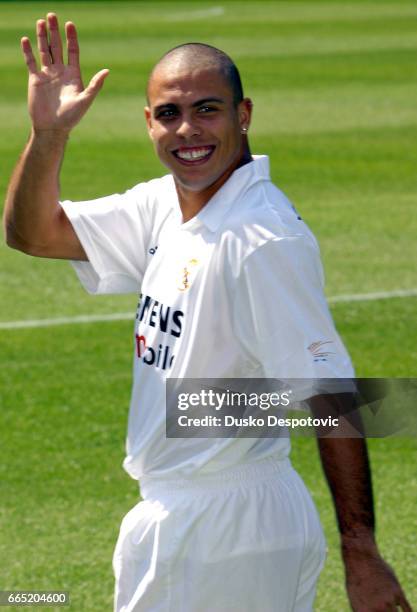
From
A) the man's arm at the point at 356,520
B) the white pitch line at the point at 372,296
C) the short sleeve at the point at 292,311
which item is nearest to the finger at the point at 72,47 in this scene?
the short sleeve at the point at 292,311

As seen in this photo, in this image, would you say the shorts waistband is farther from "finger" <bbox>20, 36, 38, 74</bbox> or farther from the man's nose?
"finger" <bbox>20, 36, 38, 74</bbox>

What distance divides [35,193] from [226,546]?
3.93ft

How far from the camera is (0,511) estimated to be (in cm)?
676

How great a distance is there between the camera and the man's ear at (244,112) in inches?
159

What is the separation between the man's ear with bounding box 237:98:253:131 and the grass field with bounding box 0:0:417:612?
244 cm

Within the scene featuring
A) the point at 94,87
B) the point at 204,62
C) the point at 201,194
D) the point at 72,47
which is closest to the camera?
the point at 204,62

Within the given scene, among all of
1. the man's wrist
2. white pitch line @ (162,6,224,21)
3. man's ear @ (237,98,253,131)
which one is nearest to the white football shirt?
man's ear @ (237,98,253,131)

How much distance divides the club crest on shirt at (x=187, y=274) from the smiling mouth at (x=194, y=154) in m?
0.29

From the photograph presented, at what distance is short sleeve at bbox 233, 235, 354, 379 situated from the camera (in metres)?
3.65

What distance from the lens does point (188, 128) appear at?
3.95 m

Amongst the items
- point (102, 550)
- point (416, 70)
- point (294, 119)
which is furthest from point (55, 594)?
point (416, 70)

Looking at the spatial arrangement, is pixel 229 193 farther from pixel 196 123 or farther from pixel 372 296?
pixel 372 296

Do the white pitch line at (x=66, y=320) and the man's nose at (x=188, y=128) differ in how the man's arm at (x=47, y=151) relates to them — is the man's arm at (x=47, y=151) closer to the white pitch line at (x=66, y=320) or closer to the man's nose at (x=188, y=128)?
the man's nose at (x=188, y=128)

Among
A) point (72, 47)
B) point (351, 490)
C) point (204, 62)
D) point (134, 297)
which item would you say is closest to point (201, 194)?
point (204, 62)
